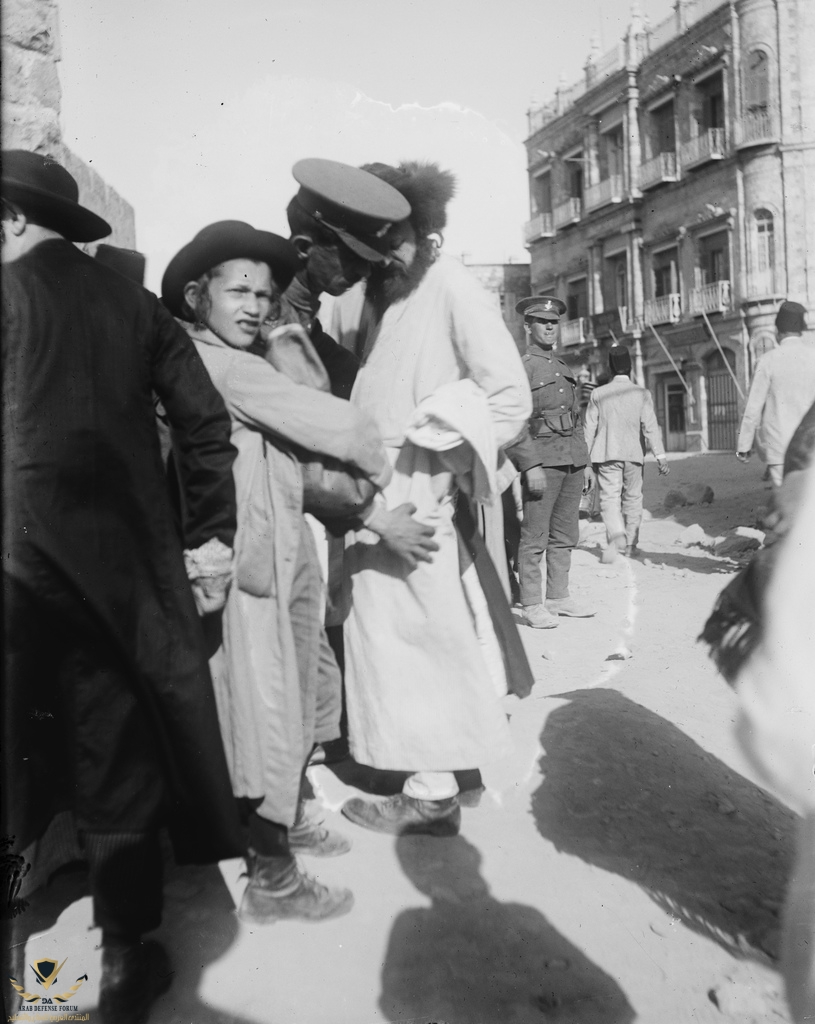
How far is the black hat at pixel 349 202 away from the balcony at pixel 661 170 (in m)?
17.6

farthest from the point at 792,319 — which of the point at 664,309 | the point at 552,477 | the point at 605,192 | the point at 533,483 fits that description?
the point at 664,309

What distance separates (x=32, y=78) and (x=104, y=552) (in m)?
1.56

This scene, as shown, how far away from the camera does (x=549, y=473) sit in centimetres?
527

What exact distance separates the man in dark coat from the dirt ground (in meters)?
0.25

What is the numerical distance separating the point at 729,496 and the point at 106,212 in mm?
11002

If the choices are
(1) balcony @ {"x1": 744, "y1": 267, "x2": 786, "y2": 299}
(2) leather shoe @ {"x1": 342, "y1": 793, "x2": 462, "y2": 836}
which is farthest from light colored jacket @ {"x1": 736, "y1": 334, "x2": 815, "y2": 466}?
(1) balcony @ {"x1": 744, "y1": 267, "x2": 786, "y2": 299}

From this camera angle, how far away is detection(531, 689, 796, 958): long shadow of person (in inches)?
89.3

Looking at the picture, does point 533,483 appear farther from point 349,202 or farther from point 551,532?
point 349,202

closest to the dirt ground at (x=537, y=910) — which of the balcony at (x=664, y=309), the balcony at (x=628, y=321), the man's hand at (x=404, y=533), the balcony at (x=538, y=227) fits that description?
the man's hand at (x=404, y=533)

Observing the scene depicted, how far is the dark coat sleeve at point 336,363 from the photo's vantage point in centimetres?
258

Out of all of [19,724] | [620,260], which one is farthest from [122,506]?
[620,260]

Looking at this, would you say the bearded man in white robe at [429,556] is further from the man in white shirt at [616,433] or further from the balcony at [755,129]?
the balcony at [755,129]

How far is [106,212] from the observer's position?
2.88 meters

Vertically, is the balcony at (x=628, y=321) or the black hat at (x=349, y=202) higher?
the balcony at (x=628, y=321)
